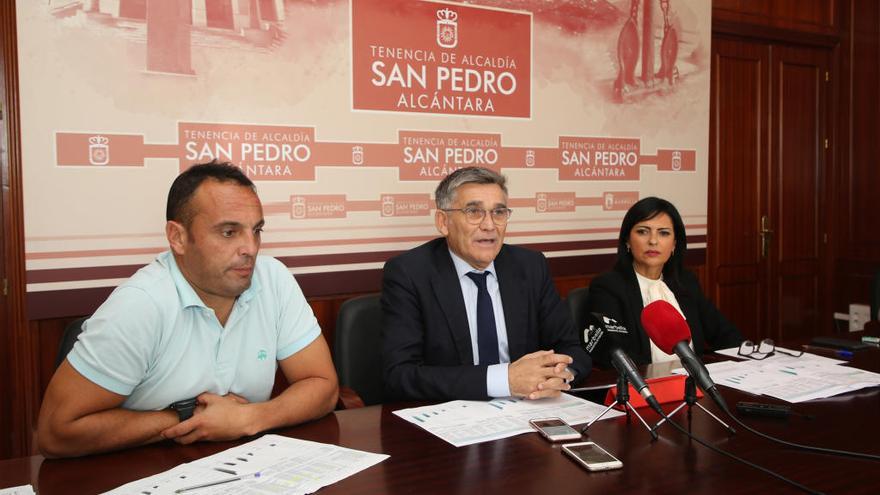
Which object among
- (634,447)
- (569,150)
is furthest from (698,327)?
(634,447)

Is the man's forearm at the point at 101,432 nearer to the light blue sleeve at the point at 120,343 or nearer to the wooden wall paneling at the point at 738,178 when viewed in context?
the light blue sleeve at the point at 120,343

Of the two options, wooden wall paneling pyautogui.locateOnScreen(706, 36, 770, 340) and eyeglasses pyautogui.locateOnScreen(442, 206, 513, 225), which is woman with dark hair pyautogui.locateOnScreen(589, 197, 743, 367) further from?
wooden wall paneling pyautogui.locateOnScreen(706, 36, 770, 340)

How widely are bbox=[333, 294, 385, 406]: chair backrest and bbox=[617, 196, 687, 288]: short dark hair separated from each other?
1144 millimetres

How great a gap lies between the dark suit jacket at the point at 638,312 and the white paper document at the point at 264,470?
143 cm

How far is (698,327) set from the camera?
312 cm

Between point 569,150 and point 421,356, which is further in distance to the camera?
point 569,150

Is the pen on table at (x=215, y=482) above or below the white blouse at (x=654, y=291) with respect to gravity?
below

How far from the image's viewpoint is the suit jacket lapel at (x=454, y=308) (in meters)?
2.39

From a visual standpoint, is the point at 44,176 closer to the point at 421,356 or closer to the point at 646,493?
the point at 421,356

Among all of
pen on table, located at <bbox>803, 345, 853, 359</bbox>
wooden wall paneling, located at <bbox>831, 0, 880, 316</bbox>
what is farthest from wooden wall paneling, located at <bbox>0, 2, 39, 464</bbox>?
wooden wall paneling, located at <bbox>831, 0, 880, 316</bbox>

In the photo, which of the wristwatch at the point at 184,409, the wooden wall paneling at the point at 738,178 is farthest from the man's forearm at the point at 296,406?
the wooden wall paneling at the point at 738,178

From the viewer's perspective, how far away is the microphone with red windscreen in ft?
5.00

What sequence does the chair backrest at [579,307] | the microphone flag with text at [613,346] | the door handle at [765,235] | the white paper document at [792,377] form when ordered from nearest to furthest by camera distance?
the microphone flag with text at [613,346]
the white paper document at [792,377]
the chair backrest at [579,307]
the door handle at [765,235]

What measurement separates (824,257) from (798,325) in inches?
22.0
